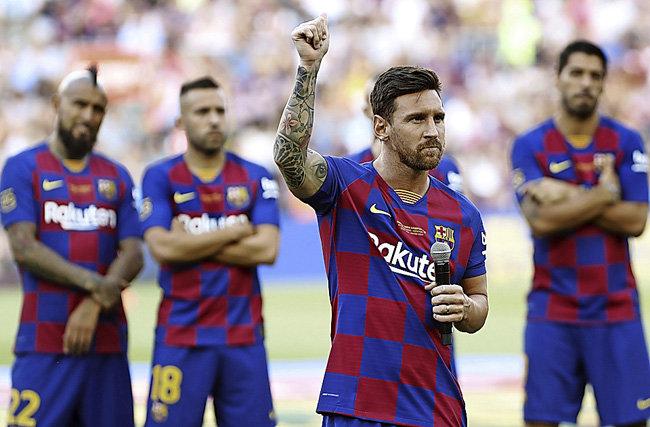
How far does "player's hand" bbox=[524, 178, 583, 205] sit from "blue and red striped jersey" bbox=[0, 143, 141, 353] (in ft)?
8.17

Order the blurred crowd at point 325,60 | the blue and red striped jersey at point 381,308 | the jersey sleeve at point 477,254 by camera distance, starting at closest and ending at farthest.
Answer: the blue and red striped jersey at point 381,308, the jersey sleeve at point 477,254, the blurred crowd at point 325,60

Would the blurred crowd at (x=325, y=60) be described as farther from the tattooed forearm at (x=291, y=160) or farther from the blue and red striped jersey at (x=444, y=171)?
the tattooed forearm at (x=291, y=160)

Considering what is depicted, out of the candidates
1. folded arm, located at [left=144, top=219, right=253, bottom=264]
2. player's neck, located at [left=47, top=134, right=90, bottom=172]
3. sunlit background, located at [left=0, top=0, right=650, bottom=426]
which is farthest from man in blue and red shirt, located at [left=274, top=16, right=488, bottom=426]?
sunlit background, located at [left=0, top=0, right=650, bottom=426]

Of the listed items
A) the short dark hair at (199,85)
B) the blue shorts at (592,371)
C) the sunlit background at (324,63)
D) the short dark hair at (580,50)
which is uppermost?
the sunlit background at (324,63)

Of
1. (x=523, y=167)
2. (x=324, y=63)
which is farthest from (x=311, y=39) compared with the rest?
(x=324, y=63)

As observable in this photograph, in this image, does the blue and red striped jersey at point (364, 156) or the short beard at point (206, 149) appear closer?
the blue and red striped jersey at point (364, 156)

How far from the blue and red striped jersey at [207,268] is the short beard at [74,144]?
386 mm

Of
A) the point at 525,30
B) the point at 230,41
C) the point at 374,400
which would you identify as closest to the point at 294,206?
the point at 230,41

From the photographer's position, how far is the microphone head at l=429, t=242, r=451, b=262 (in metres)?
4.04

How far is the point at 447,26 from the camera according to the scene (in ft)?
74.5

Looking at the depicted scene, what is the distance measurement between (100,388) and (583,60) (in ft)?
→ 11.2

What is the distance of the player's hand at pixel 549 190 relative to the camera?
661 centimetres

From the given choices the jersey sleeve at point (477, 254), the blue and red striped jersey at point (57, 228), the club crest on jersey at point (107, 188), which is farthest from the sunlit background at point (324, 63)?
the jersey sleeve at point (477, 254)

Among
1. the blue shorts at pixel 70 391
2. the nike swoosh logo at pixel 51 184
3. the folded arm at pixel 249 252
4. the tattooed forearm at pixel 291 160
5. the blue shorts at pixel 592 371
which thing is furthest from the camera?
the blue shorts at pixel 592 371
